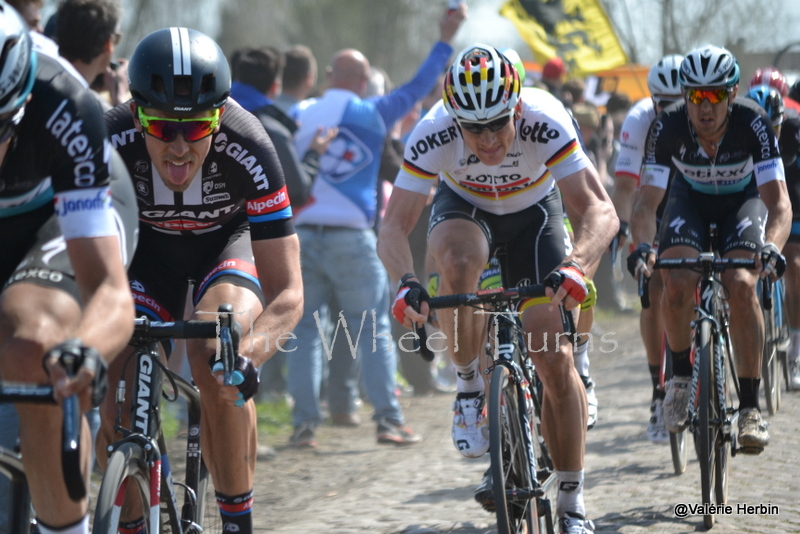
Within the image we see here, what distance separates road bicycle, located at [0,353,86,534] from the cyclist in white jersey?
1.74 m

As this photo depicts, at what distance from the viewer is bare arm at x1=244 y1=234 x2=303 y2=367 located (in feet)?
12.6

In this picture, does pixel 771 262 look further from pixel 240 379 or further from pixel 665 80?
pixel 240 379

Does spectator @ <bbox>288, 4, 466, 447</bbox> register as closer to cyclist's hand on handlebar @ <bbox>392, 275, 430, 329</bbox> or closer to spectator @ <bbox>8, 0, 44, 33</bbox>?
spectator @ <bbox>8, 0, 44, 33</bbox>

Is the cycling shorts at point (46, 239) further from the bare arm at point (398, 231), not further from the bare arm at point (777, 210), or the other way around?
the bare arm at point (777, 210)

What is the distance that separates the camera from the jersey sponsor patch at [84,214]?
9.78 feet

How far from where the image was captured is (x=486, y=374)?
16.6 feet

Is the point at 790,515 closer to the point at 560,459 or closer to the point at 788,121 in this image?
the point at 560,459

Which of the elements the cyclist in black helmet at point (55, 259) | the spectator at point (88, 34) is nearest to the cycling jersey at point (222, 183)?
the cyclist in black helmet at point (55, 259)

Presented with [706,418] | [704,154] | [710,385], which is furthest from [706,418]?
[704,154]

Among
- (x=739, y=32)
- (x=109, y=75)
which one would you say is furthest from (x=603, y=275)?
(x=739, y=32)

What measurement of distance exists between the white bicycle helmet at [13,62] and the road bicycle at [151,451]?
0.89m

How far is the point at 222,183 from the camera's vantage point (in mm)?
4246

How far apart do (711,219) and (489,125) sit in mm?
2553

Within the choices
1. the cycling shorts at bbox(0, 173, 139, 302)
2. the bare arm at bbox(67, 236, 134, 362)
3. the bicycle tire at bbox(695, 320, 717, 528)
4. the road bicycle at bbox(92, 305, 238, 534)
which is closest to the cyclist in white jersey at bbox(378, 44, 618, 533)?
the bicycle tire at bbox(695, 320, 717, 528)
